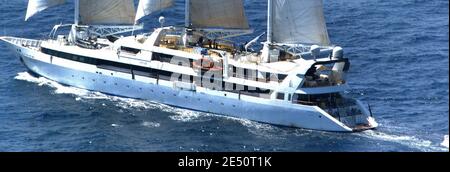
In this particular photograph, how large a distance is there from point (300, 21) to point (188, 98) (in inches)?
487

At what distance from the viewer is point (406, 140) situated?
83.8 meters

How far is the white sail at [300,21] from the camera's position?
90625 millimetres

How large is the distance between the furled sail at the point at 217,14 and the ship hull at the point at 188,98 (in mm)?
6528

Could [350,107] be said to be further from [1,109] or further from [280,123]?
[1,109]

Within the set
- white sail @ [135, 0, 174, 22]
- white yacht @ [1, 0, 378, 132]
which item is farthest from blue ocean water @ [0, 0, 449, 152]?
white sail @ [135, 0, 174, 22]

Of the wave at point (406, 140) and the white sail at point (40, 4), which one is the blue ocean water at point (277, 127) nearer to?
the wave at point (406, 140)

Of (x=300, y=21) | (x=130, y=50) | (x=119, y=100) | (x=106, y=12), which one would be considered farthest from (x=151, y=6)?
(x=300, y=21)

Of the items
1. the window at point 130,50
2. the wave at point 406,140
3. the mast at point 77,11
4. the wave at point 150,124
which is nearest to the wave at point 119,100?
the wave at point 150,124

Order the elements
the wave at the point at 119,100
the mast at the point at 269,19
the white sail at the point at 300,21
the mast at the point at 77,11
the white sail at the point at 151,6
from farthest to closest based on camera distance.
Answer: the mast at the point at 77,11, the white sail at the point at 151,6, the wave at the point at 119,100, the mast at the point at 269,19, the white sail at the point at 300,21

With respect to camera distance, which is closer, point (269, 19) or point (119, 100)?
point (269, 19)

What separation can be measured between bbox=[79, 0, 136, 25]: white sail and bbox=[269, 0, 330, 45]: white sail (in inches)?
638

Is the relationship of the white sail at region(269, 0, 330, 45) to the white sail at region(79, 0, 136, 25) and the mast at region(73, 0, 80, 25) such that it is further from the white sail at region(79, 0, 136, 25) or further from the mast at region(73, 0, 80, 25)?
the mast at region(73, 0, 80, 25)

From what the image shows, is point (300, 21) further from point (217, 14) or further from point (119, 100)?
point (119, 100)
